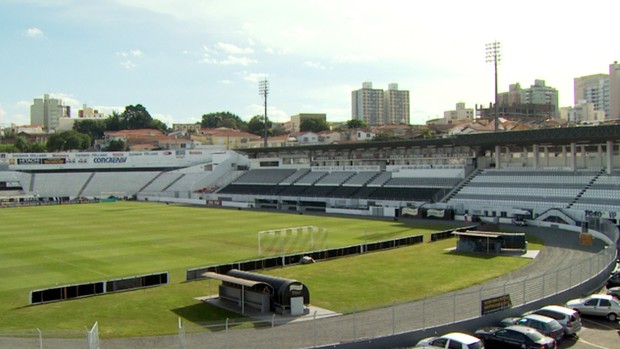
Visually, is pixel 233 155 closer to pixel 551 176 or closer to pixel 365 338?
pixel 551 176

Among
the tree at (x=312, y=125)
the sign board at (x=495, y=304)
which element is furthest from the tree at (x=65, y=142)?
the sign board at (x=495, y=304)

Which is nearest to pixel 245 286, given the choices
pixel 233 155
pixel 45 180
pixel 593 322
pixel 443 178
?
pixel 593 322

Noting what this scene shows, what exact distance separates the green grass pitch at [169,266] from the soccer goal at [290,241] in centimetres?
62

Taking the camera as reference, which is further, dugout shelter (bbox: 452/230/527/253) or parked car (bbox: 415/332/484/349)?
dugout shelter (bbox: 452/230/527/253)

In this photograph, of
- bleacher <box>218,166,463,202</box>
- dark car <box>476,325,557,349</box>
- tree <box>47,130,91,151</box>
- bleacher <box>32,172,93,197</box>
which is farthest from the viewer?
tree <box>47,130,91,151</box>

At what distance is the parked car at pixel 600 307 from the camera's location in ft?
67.8

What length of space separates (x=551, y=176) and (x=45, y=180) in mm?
83947

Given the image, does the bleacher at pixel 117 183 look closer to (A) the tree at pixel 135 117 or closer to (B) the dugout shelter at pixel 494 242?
(B) the dugout shelter at pixel 494 242

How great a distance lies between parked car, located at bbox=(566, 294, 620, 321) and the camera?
20.7 m

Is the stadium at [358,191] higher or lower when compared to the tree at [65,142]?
lower

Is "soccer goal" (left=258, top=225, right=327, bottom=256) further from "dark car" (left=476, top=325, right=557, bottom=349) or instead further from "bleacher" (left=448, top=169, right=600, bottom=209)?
"bleacher" (left=448, top=169, right=600, bottom=209)

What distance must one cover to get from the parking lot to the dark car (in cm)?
132

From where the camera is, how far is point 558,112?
192 metres

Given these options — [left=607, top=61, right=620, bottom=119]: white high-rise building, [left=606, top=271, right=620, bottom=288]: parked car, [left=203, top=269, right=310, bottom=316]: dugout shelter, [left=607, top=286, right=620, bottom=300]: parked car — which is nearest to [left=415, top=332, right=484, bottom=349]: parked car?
[left=203, top=269, right=310, bottom=316]: dugout shelter
